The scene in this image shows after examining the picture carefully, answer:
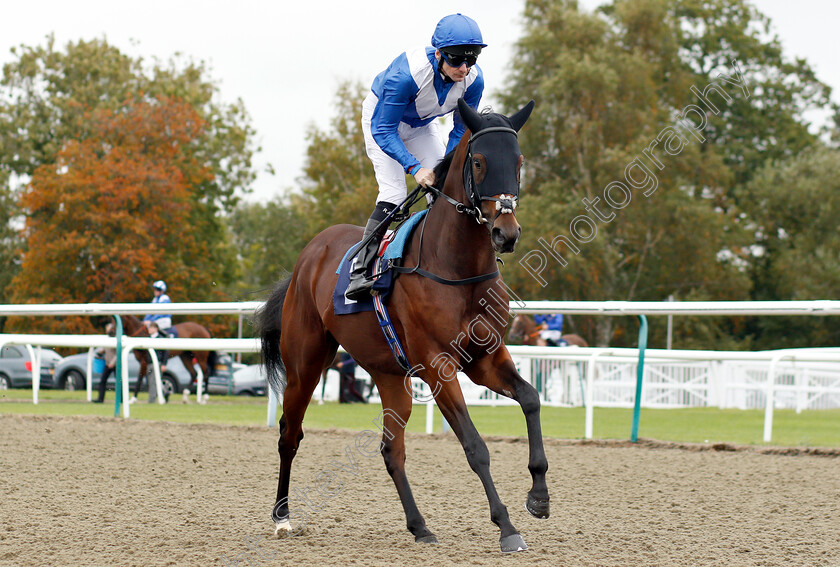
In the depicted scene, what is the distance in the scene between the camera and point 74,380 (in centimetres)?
2109

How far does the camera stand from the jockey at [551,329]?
1546 cm

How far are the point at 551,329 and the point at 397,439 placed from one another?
1103cm

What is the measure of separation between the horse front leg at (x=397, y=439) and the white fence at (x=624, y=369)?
2973mm

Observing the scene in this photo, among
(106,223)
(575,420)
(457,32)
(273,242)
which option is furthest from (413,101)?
(273,242)

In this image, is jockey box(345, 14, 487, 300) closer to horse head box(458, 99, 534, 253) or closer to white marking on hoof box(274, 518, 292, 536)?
horse head box(458, 99, 534, 253)

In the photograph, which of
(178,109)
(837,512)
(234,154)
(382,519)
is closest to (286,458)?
(382,519)

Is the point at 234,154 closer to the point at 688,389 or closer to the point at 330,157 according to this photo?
the point at 330,157

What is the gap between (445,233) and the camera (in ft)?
15.2

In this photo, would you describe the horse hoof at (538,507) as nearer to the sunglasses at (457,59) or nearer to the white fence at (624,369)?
the sunglasses at (457,59)

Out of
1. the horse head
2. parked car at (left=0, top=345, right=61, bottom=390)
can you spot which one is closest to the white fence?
the horse head

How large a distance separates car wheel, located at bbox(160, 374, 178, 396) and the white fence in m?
4.85

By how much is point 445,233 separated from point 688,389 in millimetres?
12249

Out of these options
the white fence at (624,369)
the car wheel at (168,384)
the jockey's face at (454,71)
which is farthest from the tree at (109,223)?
the jockey's face at (454,71)

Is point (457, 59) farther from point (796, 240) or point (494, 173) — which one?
point (796, 240)
